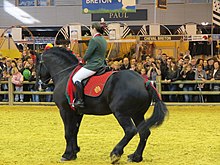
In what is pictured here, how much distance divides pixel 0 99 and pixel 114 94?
36.7 ft

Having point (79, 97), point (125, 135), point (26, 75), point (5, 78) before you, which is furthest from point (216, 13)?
point (125, 135)

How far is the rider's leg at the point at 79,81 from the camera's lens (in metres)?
8.62

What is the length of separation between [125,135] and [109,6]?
15.2 m

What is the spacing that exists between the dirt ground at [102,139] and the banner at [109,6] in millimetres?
7787

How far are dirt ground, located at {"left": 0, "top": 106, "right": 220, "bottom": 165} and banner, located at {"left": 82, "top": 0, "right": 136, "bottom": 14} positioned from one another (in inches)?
307

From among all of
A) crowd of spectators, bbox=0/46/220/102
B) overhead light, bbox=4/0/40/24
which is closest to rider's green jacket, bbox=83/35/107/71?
crowd of spectators, bbox=0/46/220/102

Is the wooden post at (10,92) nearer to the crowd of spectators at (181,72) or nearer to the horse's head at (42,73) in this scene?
the crowd of spectators at (181,72)

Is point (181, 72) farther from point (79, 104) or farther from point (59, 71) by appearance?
point (79, 104)

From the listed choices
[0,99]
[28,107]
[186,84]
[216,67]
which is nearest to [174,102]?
[186,84]

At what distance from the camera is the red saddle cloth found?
859 cm

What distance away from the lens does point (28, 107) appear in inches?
714

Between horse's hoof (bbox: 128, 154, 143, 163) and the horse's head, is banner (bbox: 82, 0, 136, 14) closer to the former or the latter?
the horse's head

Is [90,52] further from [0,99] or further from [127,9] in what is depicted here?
[127,9]

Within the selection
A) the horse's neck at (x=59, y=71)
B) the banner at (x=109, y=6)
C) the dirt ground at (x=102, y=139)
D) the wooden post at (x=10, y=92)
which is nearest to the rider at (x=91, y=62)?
the horse's neck at (x=59, y=71)
